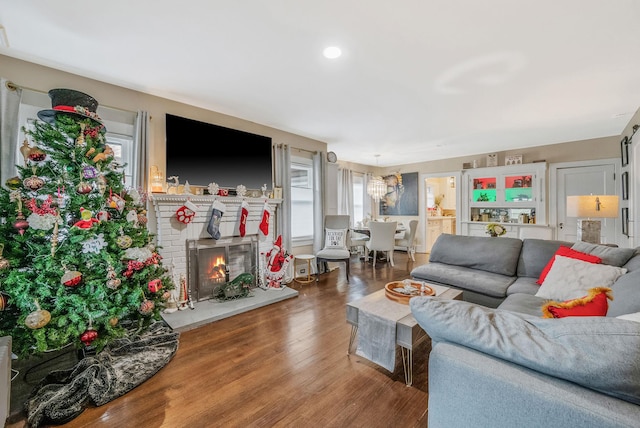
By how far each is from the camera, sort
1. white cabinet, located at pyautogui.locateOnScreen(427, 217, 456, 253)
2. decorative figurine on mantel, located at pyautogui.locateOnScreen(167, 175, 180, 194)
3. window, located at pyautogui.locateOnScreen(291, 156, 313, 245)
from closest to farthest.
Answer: decorative figurine on mantel, located at pyautogui.locateOnScreen(167, 175, 180, 194), window, located at pyautogui.locateOnScreen(291, 156, 313, 245), white cabinet, located at pyautogui.locateOnScreen(427, 217, 456, 253)

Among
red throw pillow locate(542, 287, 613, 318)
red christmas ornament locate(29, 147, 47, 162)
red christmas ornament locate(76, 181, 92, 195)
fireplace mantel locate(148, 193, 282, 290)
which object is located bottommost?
red throw pillow locate(542, 287, 613, 318)

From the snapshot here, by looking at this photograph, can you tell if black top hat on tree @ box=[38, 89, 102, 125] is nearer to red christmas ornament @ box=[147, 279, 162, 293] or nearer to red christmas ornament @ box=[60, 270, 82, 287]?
red christmas ornament @ box=[60, 270, 82, 287]

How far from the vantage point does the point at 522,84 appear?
2.75m

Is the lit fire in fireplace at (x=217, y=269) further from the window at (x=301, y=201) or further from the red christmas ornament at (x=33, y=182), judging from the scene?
the red christmas ornament at (x=33, y=182)

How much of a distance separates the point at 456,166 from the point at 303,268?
14.6ft

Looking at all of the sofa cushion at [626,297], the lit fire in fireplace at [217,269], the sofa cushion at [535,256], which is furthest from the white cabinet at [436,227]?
the sofa cushion at [626,297]

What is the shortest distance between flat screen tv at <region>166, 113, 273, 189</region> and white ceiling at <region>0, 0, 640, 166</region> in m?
0.31

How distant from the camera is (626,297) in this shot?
4.75ft

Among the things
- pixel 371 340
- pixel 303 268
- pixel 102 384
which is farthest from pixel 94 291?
pixel 303 268

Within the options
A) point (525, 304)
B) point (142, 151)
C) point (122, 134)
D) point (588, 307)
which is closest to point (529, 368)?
point (588, 307)

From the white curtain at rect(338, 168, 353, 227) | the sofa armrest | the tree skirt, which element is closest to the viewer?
the sofa armrest

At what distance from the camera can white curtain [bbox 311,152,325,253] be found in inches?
189

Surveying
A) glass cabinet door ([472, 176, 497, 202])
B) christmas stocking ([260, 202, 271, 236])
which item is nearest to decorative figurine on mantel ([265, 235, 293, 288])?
christmas stocking ([260, 202, 271, 236])

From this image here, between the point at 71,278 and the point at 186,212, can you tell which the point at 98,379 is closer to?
the point at 71,278
